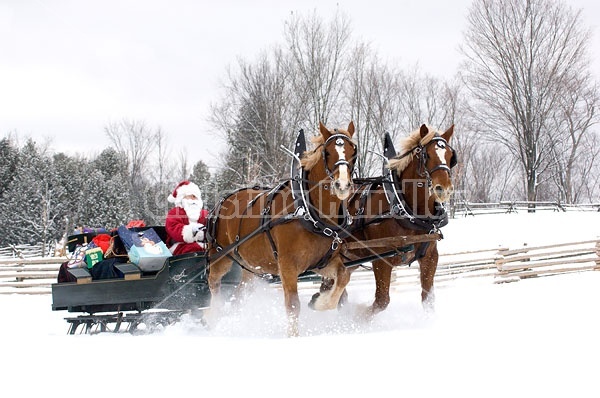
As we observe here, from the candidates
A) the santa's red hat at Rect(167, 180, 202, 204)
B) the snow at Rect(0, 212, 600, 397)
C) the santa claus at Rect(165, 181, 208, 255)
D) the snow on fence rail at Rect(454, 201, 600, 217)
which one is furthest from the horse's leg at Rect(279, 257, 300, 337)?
the snow on fence rail at Rect(454, 201, 600, 217)

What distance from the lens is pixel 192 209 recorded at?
30.3ft

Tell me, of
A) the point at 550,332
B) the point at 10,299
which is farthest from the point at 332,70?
the point at 550,332

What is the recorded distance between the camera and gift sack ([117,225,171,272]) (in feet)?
28.7

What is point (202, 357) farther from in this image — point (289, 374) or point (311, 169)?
point (311, 169)

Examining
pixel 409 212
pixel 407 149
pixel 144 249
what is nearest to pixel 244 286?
pixel 144 249

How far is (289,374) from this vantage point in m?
4.28

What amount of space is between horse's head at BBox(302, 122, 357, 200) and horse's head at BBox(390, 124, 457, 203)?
38.4 inches

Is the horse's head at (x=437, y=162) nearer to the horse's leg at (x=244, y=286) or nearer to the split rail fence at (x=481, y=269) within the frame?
the horse's leg at (x=244, y=286)

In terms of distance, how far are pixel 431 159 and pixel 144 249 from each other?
14.0 feet

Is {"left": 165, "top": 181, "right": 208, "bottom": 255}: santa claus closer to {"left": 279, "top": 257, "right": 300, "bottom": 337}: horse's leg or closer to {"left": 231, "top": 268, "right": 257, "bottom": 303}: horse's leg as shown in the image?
{"left": 231, "top": 268, "right": 257, "bottom": 303}: horse's leg

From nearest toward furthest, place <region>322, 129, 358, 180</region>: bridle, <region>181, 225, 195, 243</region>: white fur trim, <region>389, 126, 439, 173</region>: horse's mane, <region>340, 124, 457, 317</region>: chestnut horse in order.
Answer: <region>322, 129, 358, 180</region>: bridle → <region>340, 124, 457, 317</region>: chestnut horse → <region>389, 126, 439, 173</region>: horse's mane → <region>181, 225, 195, 243</region>: white fur trim

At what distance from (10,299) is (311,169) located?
14.1 m

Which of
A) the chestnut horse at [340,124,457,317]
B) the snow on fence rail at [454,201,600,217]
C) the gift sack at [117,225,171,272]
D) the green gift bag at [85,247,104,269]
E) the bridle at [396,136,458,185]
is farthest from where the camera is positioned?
the snow on fence rail at [454,201,600,217]

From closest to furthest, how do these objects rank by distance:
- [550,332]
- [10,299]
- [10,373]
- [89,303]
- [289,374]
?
[289,374] → [10,373] → [550,332] → [89,303] → [10,299]
